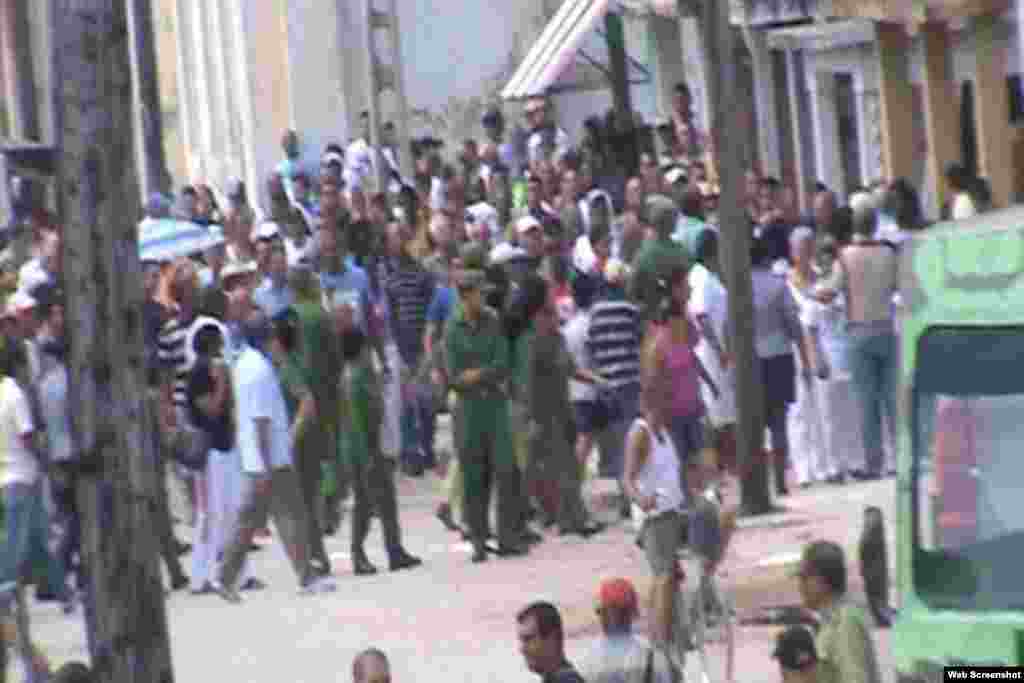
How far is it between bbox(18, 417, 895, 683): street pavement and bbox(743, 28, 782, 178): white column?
603 inches

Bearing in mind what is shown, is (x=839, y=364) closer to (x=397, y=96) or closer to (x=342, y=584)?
(x=342, y=584)

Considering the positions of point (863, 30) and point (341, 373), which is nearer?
point (341, 373)

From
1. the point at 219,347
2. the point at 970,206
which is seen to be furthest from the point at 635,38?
the point at 219,347

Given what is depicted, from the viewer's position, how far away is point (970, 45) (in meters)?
32.4

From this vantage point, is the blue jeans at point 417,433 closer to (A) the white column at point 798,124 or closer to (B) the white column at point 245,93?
(A) the white column at point 798,124

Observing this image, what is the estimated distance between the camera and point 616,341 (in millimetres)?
22719

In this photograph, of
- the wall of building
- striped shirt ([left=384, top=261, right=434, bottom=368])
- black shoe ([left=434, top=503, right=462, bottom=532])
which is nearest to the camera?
black shoe ([left=434, top=503, right=462, bottom=532])

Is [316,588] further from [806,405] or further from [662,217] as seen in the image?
[806,405]

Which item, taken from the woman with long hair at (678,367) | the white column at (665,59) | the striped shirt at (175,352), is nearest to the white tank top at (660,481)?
the woman with long hair at (678,367)

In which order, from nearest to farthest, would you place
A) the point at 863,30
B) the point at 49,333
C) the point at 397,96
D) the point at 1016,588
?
the point at 1016,588 < the point at 49,333 < the point at 863,30 < the point at 397,96

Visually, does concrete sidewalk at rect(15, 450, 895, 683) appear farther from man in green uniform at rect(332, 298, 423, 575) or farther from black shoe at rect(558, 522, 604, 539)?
man in green uniform at rect(332, 298, 423, 575)

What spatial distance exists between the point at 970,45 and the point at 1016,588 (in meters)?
20.9

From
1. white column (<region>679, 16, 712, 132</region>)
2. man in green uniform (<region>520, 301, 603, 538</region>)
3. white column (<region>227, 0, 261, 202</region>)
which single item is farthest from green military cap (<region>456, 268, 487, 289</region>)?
white column (<region>227, 0, 261, 202</region>)

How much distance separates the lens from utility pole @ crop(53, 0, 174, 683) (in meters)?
12.6
